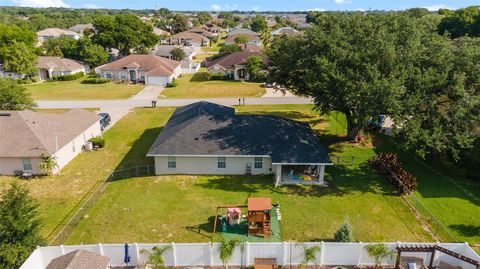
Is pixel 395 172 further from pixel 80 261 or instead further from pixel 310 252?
A: pixel 80 261

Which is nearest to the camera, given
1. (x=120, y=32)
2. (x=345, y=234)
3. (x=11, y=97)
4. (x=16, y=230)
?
(x=16, y=230)

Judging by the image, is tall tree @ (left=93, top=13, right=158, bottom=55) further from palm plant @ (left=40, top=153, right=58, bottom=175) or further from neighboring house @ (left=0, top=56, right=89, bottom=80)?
palm plant @ (left=40, top=153, right=58, bottom=175)

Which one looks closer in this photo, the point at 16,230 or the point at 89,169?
the point at 16,230

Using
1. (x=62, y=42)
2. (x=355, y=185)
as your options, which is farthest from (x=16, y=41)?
(x=355, y=185)

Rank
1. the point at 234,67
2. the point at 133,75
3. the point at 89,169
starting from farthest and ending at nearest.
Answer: the point at 234,67
the point at 133,75
the point at 89,169

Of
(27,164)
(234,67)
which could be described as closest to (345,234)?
(27,164)

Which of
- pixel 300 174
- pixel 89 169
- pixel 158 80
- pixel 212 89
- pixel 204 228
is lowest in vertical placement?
pixel 204 228
